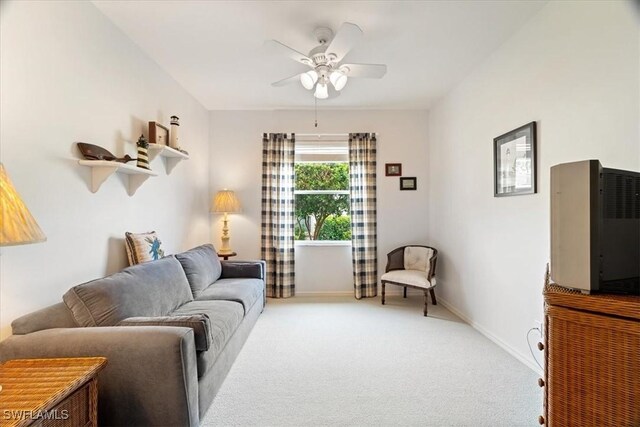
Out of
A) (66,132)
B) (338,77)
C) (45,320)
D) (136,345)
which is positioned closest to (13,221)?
(136,345)

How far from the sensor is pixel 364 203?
14.5 feet

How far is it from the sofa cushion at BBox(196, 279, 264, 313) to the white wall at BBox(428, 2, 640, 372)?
90.1 inches

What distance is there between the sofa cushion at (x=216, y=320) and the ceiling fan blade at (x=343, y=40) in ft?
6.84

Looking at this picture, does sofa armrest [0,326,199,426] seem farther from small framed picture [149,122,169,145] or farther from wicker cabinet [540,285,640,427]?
small framed picture [149,122,169,145]

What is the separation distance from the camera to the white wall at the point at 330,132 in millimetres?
4492

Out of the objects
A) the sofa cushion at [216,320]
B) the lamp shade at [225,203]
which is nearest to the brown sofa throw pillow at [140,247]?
the sofa cushion at [216,320]

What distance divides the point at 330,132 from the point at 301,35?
2.00 metres

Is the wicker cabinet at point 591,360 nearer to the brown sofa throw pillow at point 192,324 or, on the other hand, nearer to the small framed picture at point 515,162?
the brown sofa throw pillow at point 192,324

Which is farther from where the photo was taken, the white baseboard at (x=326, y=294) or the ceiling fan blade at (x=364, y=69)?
the white baseboard at (x=326, y=294)

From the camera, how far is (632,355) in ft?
2.76

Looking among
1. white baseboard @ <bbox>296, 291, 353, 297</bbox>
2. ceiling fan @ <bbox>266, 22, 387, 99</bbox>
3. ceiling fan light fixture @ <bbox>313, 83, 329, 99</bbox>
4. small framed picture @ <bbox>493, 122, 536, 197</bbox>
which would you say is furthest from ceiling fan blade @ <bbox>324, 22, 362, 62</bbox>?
white baseboard @ <bbox>296, 291, 353, 297</bbox>

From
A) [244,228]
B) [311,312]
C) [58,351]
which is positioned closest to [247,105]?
[244,228]

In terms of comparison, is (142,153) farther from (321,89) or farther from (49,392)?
(49,392)

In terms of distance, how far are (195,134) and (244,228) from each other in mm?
1416
